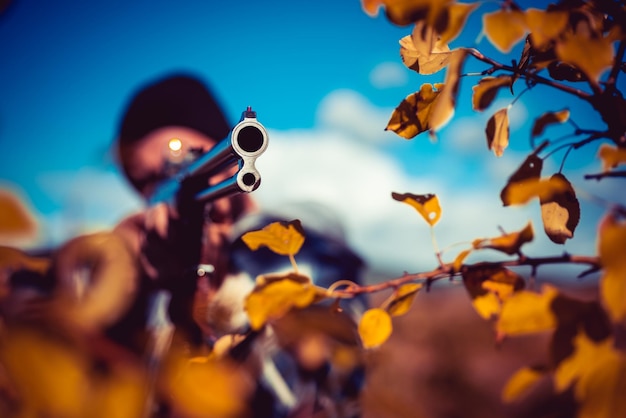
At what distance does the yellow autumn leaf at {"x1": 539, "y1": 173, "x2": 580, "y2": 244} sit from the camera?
28 centimetres

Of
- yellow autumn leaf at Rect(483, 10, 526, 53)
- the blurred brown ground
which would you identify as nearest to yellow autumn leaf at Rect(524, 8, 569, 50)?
yellow autumn leaf at Rect(483, 10, 526, 53)

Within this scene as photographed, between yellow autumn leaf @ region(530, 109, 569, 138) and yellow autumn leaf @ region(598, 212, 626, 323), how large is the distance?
0.15 metres

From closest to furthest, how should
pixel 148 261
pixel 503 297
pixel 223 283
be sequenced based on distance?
pixel 503 297 < pixel 223 283 < pixel 148 261

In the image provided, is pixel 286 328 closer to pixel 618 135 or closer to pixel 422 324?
pixel 618 135

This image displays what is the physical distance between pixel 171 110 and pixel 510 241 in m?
2.09

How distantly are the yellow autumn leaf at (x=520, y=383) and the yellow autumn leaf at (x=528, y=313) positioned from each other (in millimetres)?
44

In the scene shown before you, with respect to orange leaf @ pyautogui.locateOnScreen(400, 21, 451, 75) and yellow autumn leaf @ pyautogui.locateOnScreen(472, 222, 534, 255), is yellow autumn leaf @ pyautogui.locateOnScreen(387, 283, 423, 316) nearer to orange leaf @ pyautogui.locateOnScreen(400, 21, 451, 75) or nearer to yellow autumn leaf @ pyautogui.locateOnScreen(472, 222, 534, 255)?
yellow autumn leaf @ pyautogui.locateOnScreen(472, 222, 534, 255)

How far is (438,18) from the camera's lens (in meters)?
0.23

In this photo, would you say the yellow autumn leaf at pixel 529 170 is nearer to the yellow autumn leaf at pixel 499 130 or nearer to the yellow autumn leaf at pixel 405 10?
the yellow autumn leaf at pixel 499 130

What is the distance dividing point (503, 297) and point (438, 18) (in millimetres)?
220

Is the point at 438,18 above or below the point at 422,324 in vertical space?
above

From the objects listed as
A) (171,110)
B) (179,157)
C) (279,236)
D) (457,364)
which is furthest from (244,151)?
(457,364)

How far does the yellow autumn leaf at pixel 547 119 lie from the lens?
11.4 inches

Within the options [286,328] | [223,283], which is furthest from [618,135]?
[223,283]
